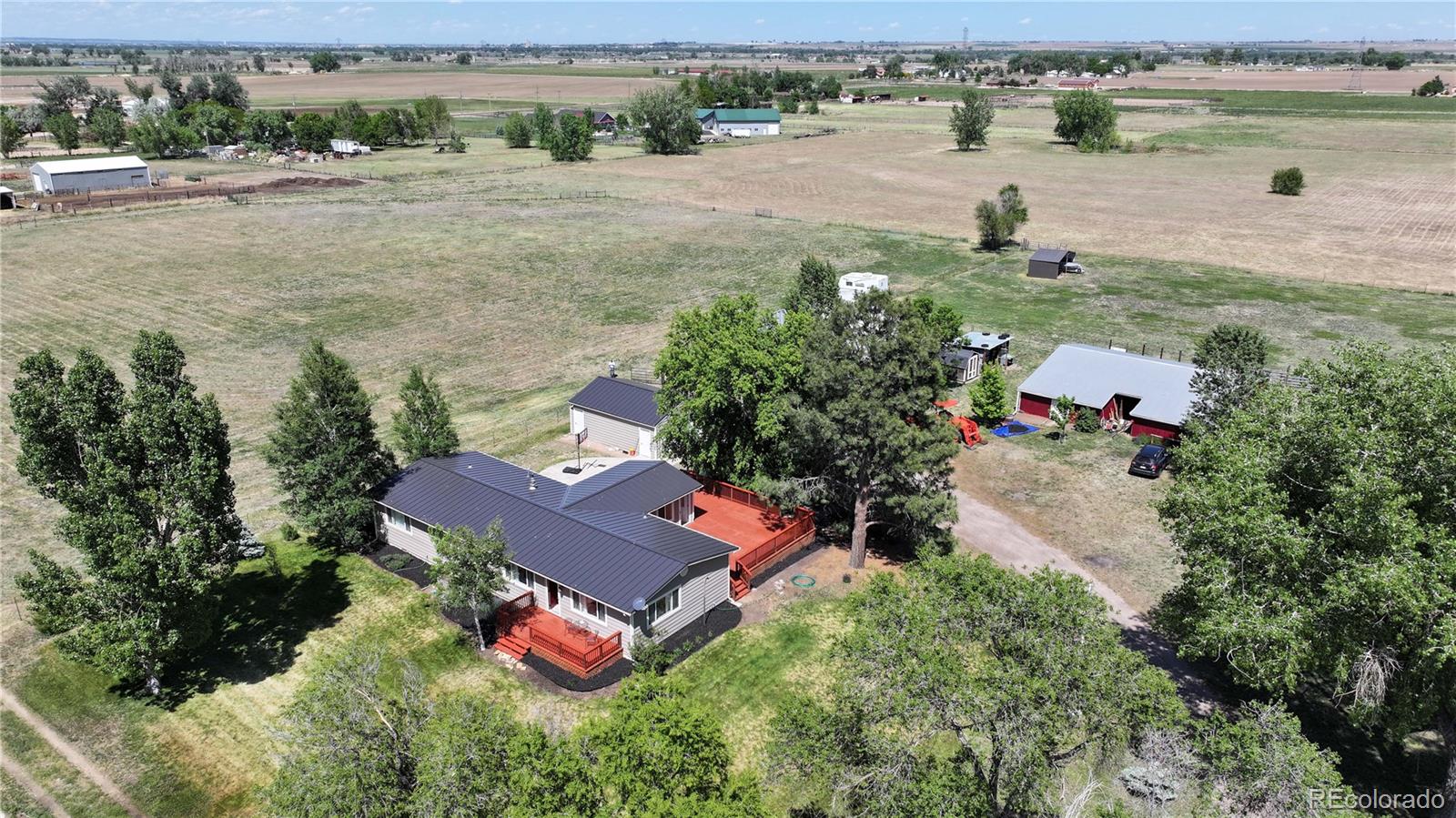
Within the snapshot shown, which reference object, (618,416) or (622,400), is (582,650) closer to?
(618,416)

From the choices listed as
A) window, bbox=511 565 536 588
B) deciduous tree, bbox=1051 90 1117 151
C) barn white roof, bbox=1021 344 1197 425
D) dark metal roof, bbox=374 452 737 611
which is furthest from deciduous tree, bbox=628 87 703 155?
window, bbox=511 565 536 588

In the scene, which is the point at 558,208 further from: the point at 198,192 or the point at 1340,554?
the point at 1340,554

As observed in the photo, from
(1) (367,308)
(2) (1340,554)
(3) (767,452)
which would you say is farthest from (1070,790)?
(1) (367,308)

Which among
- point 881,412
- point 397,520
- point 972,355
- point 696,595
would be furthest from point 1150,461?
point 397,520

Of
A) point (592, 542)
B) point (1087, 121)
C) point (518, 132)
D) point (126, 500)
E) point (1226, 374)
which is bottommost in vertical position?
point (592, 542)

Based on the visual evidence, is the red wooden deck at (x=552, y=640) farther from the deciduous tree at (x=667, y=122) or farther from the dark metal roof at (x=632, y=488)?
the deciduous tree at (x=667, y=122)

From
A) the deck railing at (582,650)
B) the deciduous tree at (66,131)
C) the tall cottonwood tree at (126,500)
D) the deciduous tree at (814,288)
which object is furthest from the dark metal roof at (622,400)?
the deciduous tree at (66,131)
